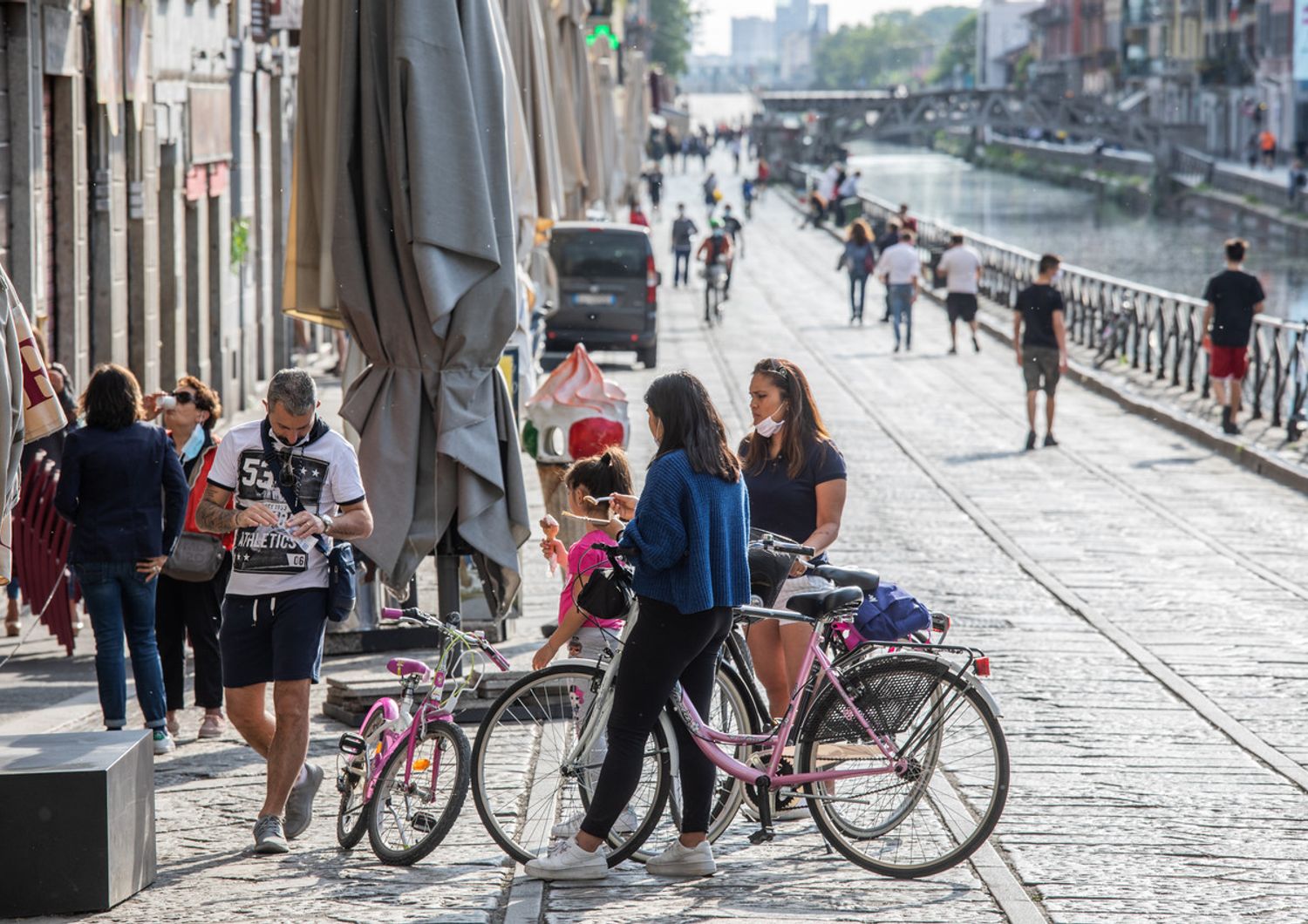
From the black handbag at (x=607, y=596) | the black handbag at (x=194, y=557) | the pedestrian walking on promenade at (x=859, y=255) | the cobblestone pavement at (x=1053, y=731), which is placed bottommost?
the cobblestone pavement at (x=1053, y=731)

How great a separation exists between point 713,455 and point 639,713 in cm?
80

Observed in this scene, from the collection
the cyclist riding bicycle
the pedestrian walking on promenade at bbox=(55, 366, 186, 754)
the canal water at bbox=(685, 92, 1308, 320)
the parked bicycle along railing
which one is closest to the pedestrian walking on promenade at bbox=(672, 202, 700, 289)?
the cyclist riding bicycle

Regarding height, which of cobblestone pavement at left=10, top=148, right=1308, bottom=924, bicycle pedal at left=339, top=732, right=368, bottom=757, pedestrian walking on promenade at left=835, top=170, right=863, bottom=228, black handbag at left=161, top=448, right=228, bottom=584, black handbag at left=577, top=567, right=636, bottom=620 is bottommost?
cobblestone pavement at left=10, top=148, right=1308, bottom=924

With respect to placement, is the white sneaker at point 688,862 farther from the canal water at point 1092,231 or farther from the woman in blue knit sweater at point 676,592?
the canal water at point 1092,231

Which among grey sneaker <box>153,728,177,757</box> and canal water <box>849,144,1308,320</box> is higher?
canal water <box>849,144,1308,320</box>

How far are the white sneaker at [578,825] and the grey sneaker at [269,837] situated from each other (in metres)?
0.87

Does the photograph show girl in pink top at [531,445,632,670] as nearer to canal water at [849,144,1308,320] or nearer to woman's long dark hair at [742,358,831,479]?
woman's long dark hair at [742,358,831,479]

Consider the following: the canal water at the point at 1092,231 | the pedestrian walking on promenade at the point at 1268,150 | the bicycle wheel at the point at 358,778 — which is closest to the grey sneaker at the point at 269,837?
the bicycle wheel at the point at 358,778

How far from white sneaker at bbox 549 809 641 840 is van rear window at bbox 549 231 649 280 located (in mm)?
19455

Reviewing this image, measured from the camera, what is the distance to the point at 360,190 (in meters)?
7.95

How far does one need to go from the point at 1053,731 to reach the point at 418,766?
304cm

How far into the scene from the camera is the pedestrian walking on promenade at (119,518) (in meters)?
7.87

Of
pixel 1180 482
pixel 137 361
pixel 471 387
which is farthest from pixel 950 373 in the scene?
pixel 471 387

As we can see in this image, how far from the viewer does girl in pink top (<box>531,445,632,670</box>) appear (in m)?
6.39
